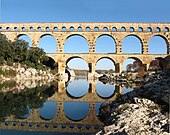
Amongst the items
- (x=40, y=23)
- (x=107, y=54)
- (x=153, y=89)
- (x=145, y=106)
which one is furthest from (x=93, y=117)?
(x=40, y=23)

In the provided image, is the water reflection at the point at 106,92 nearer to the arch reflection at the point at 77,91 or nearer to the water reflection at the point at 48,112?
the arch reflection at the point at 77,91

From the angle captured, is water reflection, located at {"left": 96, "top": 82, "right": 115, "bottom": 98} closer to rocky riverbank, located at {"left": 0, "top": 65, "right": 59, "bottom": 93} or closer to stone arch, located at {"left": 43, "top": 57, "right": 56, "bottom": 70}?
rocky riverbank, located at {"left": 0, "top": 65, "right": 59, "bottom": 93}

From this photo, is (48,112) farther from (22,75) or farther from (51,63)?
(51,63)

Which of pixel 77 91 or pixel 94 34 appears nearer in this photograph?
pixel 77 91

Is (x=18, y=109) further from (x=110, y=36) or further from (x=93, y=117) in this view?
(x=110, y=36)

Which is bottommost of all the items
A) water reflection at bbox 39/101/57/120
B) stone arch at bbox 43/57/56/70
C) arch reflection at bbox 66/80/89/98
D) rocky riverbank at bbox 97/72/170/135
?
water reflection at bbox 39/101/57/120

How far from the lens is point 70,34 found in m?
58.8

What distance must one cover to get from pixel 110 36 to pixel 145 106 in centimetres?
5058

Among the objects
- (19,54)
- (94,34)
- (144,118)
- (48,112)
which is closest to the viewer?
(144,118)

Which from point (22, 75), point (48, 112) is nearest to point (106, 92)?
point (48, 112)

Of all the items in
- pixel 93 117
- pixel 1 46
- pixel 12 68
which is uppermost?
pixel 1 46

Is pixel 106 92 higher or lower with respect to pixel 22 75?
lower

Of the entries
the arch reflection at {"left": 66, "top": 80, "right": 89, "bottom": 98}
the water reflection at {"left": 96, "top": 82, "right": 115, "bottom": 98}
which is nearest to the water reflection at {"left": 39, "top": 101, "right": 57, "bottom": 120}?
the arch reflection at {"left": 66, "top": 80, "right": 89, "bottom": 98}

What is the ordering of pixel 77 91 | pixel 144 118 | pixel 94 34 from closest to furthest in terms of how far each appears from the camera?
pixel 144 118, pixel 77 91, pixel 94 34
